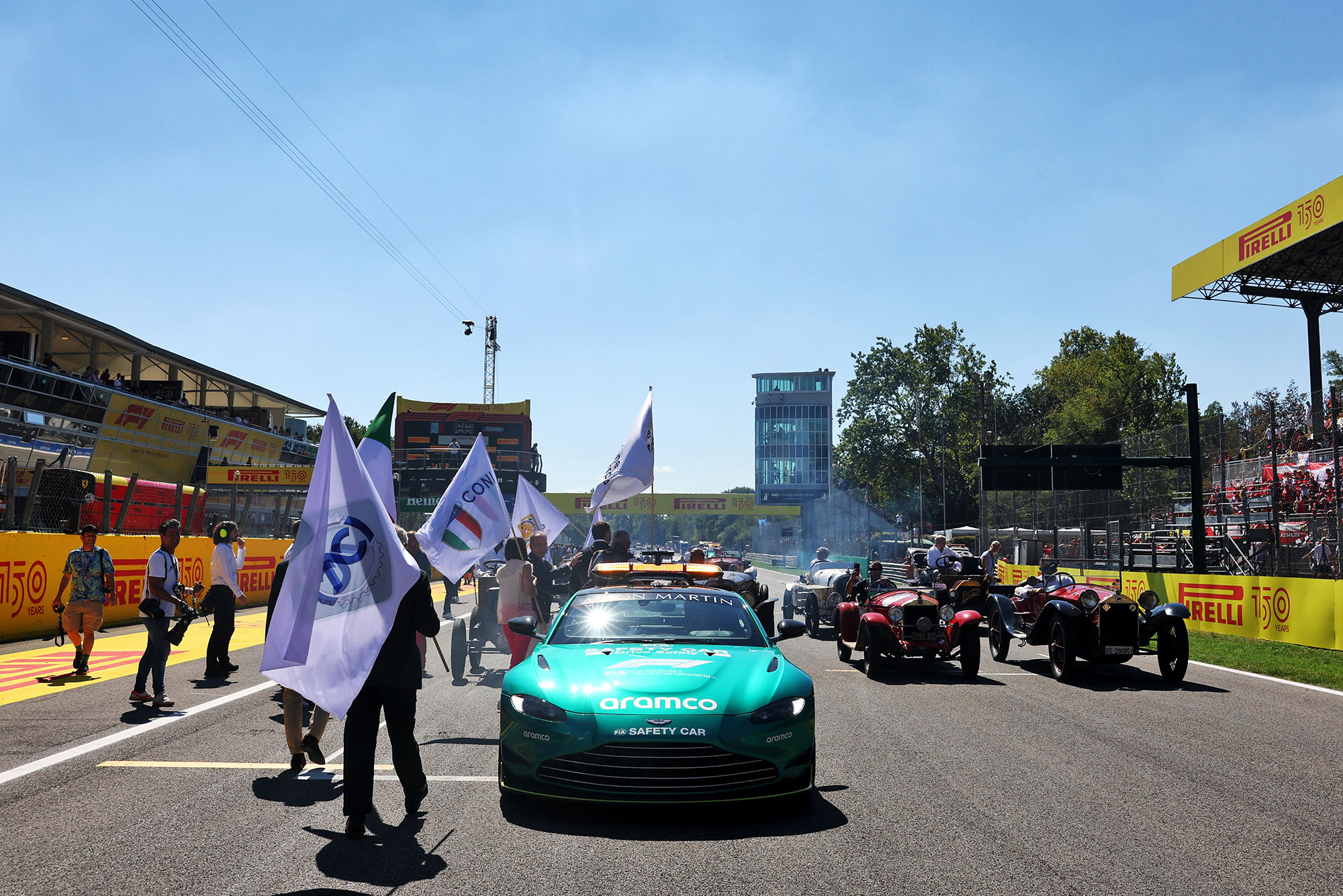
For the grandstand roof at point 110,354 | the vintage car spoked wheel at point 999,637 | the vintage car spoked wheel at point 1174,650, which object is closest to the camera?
the vintage car spoked wheel at point 1174,650

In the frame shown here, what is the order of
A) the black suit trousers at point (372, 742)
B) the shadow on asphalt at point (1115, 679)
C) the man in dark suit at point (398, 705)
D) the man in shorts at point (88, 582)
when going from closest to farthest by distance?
the black suit trousers at point (372, 742), the man in dark suit at point (398, 705), the man in shorts at point (88, 582), the shadow on asphalt at point (1115, 679)

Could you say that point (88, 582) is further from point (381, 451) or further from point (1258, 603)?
point (1258, 603)

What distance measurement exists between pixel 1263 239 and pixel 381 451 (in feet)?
113

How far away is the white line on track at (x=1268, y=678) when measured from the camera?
11352 millimetres

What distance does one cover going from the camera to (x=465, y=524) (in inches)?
542

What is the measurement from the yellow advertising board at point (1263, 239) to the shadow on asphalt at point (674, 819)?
31.6 meters

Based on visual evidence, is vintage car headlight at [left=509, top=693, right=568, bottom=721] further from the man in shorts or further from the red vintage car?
the red vintage car

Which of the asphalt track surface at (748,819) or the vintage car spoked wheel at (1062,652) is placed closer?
the asphalt track surface at (748,819)

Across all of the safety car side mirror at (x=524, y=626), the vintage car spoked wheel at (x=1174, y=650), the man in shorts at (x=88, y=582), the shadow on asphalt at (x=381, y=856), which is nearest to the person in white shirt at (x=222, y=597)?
the man in shorts at (x=88, y=582)

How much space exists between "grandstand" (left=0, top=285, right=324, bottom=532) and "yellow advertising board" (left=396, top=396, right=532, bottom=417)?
11.5 meters

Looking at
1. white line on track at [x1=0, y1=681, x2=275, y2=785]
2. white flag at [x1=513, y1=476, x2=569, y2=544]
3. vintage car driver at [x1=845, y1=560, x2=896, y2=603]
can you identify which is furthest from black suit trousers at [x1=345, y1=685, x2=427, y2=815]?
white flag at [x1=513, y1=476, x2=569, y2=544]

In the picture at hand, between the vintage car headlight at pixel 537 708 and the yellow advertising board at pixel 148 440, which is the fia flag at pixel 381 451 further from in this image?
the yellow advertising board at pixel 148 440

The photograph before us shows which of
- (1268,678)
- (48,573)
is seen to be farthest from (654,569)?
(48,573)

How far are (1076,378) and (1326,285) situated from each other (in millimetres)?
41919
